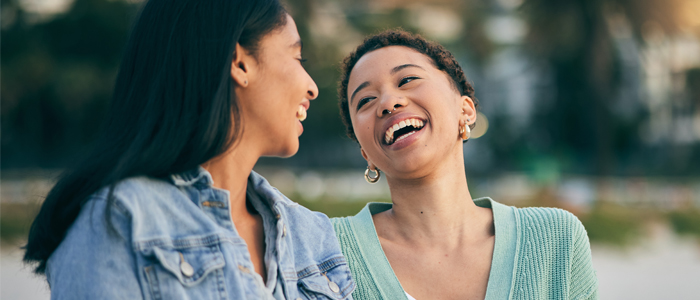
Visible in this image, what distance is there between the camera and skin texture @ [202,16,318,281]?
1893 mm

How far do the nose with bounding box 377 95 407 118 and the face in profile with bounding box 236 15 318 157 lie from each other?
28.0 inches

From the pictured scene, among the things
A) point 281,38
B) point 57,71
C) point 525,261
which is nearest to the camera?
point 281,38

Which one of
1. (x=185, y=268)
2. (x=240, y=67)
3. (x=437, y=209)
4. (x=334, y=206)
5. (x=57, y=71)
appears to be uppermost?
(x=240, y=67)

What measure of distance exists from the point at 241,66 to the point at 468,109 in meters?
1.47

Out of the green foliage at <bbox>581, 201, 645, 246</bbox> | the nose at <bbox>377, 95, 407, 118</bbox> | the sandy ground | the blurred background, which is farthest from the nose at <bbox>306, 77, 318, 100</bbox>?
the green foliage at <bbox>581, 201, 645, 246</bbox>

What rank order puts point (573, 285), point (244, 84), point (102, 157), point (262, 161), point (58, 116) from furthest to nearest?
point (262, 161) < point (58, 116) < point (573, 285) < point (244, 84) < point (102, 157)

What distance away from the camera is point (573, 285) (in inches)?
98.9

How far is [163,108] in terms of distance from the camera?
1.68 m

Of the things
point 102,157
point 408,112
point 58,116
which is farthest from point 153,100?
point 58,116

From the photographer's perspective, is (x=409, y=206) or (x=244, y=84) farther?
(x=409, y=206)

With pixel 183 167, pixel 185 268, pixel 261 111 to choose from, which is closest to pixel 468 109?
pixel 261 111

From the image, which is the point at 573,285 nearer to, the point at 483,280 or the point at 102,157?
the point at 483,280

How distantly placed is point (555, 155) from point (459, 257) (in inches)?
983

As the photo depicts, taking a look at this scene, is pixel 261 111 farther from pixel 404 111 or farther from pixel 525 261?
pixel 525 261
